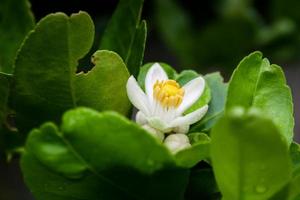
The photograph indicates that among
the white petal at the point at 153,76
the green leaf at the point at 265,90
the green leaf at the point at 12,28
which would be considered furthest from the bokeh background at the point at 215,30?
the green leaf at the point at 265,90

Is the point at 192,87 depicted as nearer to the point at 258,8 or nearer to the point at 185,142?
the point at 185,142

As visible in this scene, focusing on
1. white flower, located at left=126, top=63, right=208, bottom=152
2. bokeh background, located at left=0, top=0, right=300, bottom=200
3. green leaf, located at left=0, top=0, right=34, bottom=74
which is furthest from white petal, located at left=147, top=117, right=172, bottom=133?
bokeh background, located at left=0, top=0, right=300, bottom=200

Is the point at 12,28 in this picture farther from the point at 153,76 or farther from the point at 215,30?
the point at 215,30

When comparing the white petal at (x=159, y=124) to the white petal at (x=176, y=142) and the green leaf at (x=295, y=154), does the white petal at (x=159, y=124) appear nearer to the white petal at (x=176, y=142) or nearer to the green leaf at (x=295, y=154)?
the white petal at (x=176, y=142)

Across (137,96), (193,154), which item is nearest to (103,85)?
(137,96)

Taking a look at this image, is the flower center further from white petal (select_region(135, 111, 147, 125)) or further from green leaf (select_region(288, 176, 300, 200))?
green leaf (select_region(288, 176, 300, 200))
